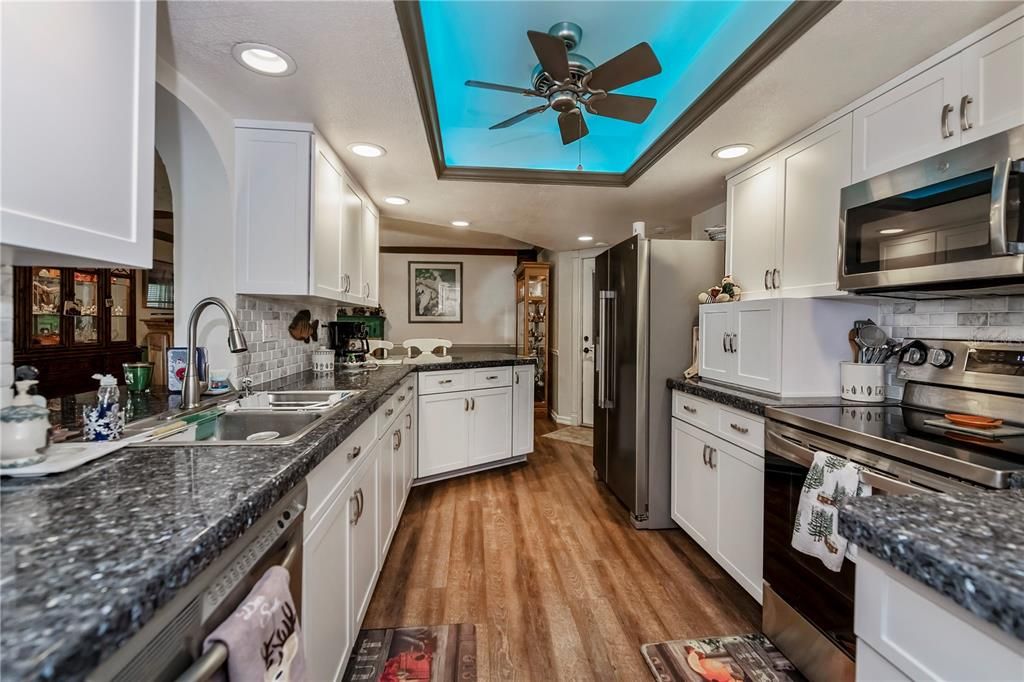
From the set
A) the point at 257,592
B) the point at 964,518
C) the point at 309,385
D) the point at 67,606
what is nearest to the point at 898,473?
the point at 964,518

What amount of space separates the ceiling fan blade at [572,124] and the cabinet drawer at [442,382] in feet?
5.88

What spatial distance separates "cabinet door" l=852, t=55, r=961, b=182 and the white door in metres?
3.69

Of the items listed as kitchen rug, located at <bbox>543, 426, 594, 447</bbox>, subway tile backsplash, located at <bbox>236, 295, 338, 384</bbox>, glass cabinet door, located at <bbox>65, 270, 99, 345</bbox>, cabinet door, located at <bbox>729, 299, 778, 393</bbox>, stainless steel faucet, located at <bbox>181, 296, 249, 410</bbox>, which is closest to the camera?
stainless steel faucet, located at <bbox>181, 296, 249, 410</bbox>

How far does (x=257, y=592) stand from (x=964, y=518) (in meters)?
1.11

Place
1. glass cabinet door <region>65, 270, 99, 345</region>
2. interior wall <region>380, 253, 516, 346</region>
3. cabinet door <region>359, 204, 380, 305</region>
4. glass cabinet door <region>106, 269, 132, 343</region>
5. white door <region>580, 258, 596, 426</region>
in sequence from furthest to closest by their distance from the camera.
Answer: interior wall <region>380, 253, 516, 346</region> → white door <region>580, 258, 596, 426</region> → glass cabinet door <region>106, 269, 132, 343</region> → glass cabinet door <region>65, 270, 99, 345</region> → cabinet door <region>359, 204, 380, 305</region>

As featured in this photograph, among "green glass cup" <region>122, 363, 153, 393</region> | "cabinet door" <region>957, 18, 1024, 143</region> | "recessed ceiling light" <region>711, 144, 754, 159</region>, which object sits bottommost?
"green glass cup" <region>122, 363, 153, 393</region>

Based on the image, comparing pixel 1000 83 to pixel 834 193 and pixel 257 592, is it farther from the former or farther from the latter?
pixel 257 592

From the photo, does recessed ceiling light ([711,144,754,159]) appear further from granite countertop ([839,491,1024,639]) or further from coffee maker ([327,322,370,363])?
coffee maker ([327,322,370,363])

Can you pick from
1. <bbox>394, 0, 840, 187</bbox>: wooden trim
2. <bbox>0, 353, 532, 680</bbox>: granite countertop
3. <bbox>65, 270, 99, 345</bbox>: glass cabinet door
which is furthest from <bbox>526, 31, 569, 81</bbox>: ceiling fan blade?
<bbox>65, 270, 99, 345</bbox>: glass cabinet door

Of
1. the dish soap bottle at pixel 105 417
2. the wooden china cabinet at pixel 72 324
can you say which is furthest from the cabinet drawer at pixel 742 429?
the wooden china cabinet at pixel 72 324

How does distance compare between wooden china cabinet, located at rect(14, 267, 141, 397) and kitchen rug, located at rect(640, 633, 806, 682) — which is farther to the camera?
wooden china cabinet, located at rect(14, 267, 141, 397)

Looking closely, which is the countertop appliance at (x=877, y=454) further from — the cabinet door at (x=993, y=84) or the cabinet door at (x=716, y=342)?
the cabinet door at (x=993, y=84)

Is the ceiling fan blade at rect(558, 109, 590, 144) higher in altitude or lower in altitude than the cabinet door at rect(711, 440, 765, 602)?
Result: higher

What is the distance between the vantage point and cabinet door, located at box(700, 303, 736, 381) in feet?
7.52
